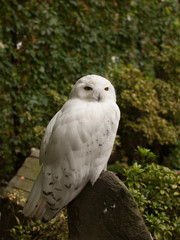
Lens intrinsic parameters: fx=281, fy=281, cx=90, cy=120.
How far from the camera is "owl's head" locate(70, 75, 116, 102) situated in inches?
69.4

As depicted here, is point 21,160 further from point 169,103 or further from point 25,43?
point 169,103

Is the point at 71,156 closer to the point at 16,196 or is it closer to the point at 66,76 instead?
the point at 16,196

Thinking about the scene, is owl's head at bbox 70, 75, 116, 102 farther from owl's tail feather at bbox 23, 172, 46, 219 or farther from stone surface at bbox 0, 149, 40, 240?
stone surface at bbox 0, 149, 40, 240

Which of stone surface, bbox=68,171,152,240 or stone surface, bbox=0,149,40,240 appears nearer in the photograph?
stone surface, bbox=68,171,152,240

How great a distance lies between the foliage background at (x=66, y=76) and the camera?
11.2 ft

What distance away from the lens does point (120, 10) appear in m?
4.96

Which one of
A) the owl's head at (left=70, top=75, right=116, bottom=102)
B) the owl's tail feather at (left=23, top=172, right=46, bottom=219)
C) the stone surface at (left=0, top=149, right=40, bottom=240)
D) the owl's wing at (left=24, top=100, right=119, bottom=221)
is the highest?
the owl's head at (left=70, top=75, right=116, bottom=102)

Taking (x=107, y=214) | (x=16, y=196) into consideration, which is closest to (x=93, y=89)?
(x=107, y=214)

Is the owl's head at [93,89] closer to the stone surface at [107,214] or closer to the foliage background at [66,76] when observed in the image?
the stone surface at [107,214]

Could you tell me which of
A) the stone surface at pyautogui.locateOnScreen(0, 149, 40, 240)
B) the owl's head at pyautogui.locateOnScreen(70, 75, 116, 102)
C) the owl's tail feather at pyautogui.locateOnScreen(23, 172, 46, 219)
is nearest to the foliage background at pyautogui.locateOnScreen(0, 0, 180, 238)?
the stone surface at pyautogui.locateOnScreen(0, 149, 40, 240)

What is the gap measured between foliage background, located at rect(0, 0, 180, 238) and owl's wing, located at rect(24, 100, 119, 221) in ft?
4.93

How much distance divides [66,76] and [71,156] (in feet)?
9.13

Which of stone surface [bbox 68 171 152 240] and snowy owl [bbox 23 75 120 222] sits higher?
snowy owl [bbox 23 75 120 222]

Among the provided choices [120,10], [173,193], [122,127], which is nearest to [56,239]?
[173,193]
